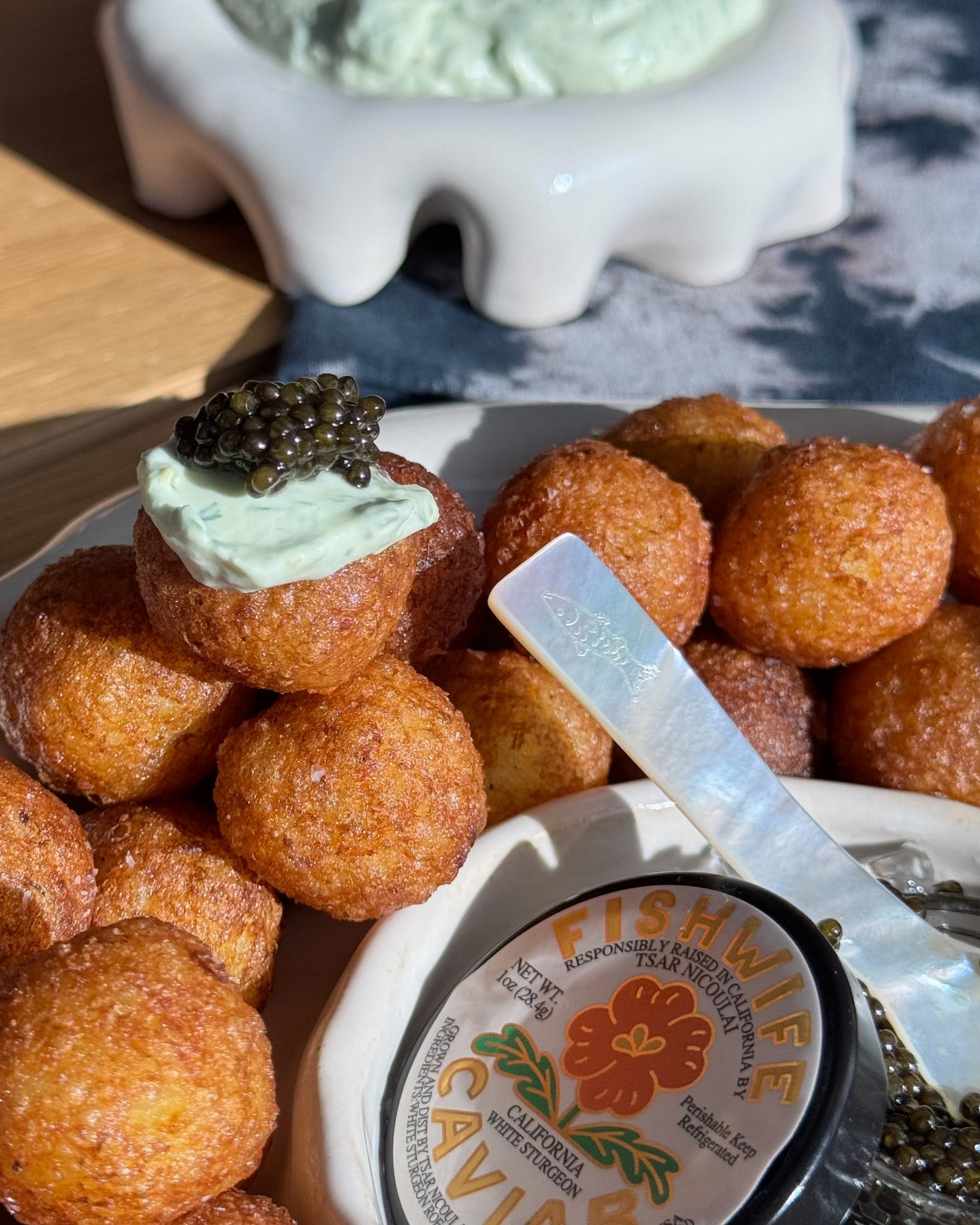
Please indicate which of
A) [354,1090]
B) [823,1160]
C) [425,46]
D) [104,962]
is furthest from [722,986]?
[425,46]

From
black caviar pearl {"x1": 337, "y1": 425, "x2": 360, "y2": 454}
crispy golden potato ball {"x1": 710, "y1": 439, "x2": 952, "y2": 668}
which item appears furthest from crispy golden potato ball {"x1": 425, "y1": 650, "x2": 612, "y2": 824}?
black caviar pearl {"x1": 337, "y1": 425, "x2": 360, "y2": 454}

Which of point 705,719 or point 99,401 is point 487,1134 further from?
point 99,401

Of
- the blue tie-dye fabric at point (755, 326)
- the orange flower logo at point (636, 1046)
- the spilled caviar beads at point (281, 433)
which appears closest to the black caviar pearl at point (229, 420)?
the spilled caviar beads at point (281, 433)

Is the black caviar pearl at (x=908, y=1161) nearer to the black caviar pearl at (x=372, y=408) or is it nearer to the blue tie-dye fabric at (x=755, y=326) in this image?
the black caviar pearl at (x=372, y=408)

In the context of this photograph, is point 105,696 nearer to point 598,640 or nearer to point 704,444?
point 598,640

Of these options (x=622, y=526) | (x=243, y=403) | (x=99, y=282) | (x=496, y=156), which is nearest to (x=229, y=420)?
(x=243, y=403)
